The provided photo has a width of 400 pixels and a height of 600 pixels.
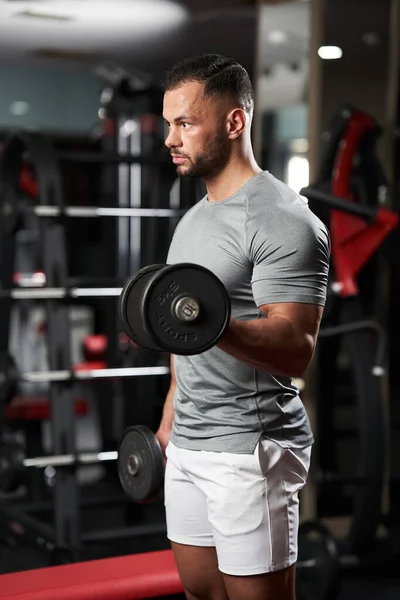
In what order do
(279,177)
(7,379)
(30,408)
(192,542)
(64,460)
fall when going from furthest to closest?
(30,408)
(279,177)
(7,379)
(64,460)
(192,542)

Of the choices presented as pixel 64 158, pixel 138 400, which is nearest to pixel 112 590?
pixel 138 400

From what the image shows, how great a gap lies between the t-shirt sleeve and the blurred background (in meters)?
1.62

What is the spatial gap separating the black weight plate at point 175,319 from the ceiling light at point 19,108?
379 cm

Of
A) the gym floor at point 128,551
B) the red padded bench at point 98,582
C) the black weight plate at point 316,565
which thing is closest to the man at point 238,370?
the red padded bench at point 98,582

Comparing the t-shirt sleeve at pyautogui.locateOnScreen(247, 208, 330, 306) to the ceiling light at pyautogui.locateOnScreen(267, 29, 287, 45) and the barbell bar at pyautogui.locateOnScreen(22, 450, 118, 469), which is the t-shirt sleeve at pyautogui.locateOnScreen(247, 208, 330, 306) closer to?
the barbell bar at pyautogui.locateOnScreen(22, 450, 118, 469)

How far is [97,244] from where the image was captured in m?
5.96

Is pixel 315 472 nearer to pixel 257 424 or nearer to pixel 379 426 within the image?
pixel 379 426

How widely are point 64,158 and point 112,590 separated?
1.74 meters

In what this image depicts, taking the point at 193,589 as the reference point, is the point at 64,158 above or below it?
above

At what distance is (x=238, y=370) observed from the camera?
5.34 ft

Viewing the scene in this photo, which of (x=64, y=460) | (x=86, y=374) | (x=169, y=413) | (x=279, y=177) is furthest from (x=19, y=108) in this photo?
(x=169, y=413)

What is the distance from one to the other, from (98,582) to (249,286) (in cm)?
116

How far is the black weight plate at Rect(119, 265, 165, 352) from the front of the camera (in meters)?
1.43

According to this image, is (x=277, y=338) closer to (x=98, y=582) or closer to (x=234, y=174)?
(x=234, y=174)
